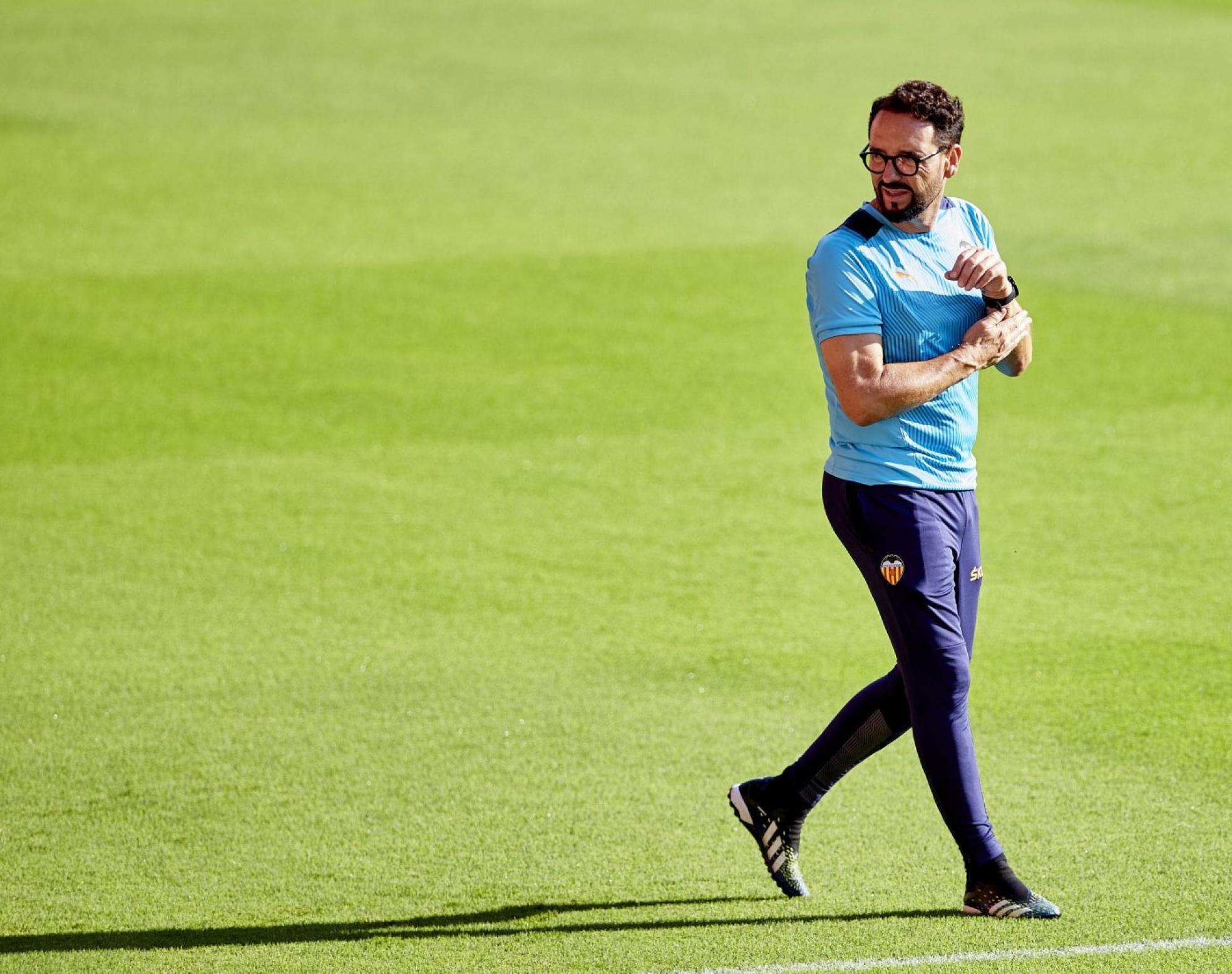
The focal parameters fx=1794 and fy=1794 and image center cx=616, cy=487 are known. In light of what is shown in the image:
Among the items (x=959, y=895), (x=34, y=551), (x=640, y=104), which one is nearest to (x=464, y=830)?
(x=959, y=895)

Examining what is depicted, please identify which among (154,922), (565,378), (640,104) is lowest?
(154,922)

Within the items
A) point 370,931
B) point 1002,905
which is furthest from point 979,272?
point 370,931

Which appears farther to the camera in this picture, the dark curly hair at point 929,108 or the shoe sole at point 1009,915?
the shoe sole at point 1009,915

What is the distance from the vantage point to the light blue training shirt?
5336 millimetres

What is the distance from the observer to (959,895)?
584cm

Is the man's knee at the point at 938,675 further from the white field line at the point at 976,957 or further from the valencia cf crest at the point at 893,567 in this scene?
the white field line at the point at 976,957

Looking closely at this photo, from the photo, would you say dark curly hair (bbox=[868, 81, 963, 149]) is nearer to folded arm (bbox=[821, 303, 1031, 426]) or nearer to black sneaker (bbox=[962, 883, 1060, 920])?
folded arm (bbox=[821, 303, 1031, 426])

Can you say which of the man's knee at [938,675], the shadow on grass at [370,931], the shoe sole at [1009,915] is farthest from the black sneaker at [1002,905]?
the man's knee at [938,675]

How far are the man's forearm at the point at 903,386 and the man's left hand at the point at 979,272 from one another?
23 cm

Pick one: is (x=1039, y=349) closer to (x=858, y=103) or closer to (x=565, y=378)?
(x=565, y=378)

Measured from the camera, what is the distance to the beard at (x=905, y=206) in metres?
5.39

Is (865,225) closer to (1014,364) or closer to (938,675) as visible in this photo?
(1014,364)

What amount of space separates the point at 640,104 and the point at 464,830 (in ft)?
65.4

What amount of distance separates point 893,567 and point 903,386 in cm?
56
